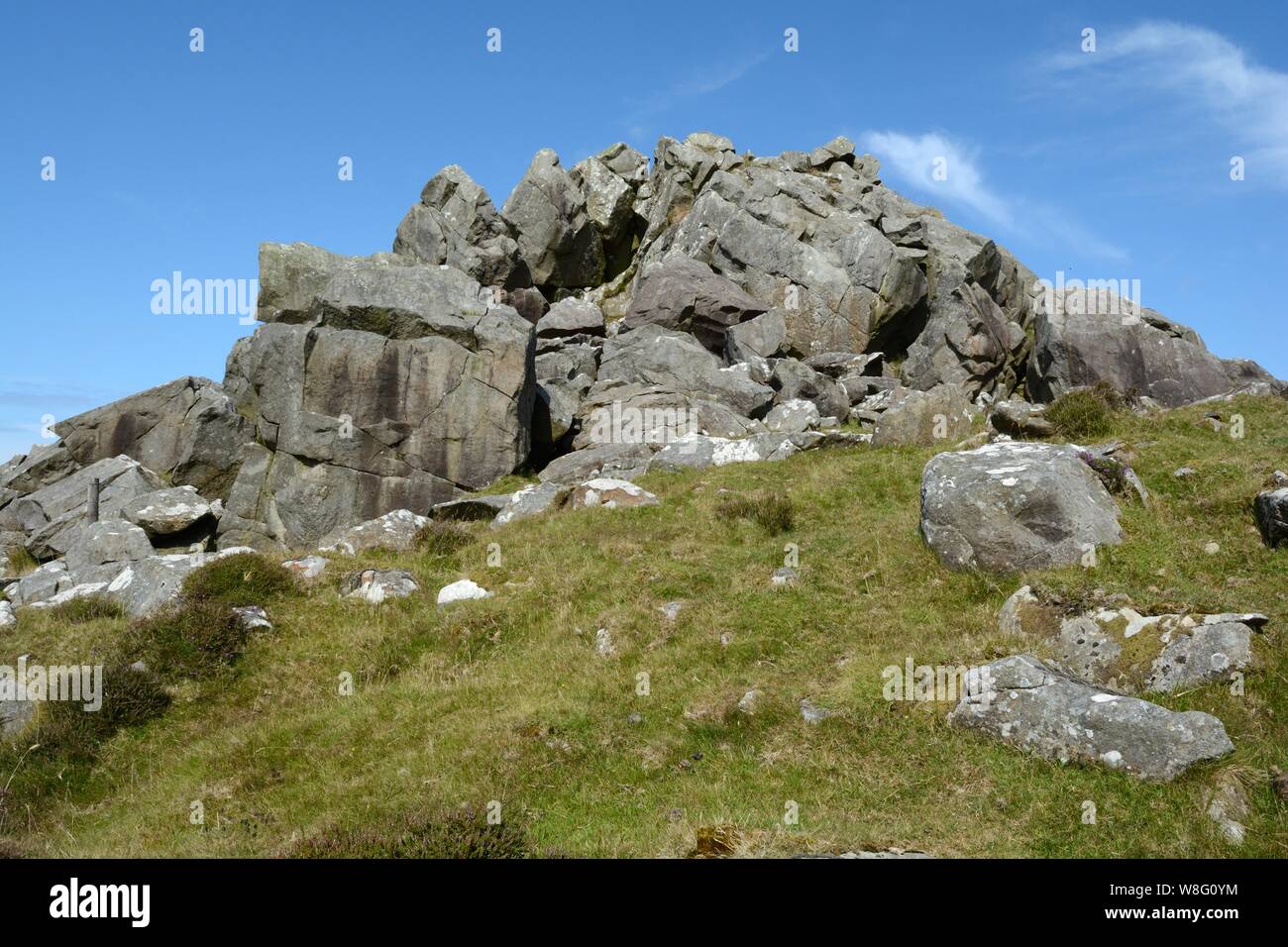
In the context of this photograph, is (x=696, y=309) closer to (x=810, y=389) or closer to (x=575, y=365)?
(x=575, y=365)

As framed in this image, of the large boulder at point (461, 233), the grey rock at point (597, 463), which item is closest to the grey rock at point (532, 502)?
the grey rock at point (597, 463)

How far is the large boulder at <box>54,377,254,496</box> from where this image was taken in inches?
1463

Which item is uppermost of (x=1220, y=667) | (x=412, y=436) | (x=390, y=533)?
(x=412, y=436)

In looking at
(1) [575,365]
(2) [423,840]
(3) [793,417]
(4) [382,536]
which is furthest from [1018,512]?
(1) [575,365]

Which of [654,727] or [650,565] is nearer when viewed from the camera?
[654,727]

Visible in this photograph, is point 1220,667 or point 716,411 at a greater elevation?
point 716,411

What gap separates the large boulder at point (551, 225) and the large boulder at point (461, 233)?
3.07 metres

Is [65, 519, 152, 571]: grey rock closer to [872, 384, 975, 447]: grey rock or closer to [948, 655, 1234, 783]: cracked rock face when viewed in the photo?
[872, 384, 975, 447]: grey rock

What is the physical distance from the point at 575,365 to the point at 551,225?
81.0 ft

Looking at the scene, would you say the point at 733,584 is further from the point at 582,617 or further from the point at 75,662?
the point at 75,662

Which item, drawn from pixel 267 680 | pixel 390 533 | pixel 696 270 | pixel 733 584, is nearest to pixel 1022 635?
pixel 733 584

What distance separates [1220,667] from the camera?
11742 mm

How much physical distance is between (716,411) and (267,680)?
23.6 metres

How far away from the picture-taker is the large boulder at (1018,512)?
16.0m
